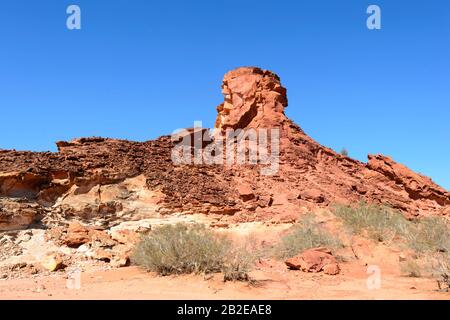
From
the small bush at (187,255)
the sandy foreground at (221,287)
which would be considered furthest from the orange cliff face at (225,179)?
the small bush at (187,255)

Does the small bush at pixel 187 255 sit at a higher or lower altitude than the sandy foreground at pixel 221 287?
higher

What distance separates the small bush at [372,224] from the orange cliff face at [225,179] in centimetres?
280

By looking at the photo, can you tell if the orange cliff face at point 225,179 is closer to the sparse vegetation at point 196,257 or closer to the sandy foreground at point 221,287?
the sandy foreground at point 221,287

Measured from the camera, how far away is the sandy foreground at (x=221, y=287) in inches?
277

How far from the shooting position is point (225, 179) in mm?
19672

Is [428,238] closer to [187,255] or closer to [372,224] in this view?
[372,224]

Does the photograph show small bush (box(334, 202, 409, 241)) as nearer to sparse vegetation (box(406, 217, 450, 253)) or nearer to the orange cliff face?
sparse vegetation (box(406, 217, 450, 253))

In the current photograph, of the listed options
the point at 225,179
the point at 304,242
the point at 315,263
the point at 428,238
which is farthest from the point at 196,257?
the point at 225,179

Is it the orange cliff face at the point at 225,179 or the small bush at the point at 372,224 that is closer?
the small bush at the point at 372,224

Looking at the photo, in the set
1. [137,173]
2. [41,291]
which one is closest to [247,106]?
[137,173]

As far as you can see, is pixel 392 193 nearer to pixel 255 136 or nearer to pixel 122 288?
pixel 255 136

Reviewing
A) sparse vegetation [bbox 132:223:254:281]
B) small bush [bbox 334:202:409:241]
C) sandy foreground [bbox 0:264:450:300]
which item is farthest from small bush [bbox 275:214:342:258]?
sparse vegetation [bbox 132:223:254:281]

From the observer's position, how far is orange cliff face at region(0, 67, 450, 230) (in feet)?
48.9

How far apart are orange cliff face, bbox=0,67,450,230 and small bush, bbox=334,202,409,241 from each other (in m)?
2.80
